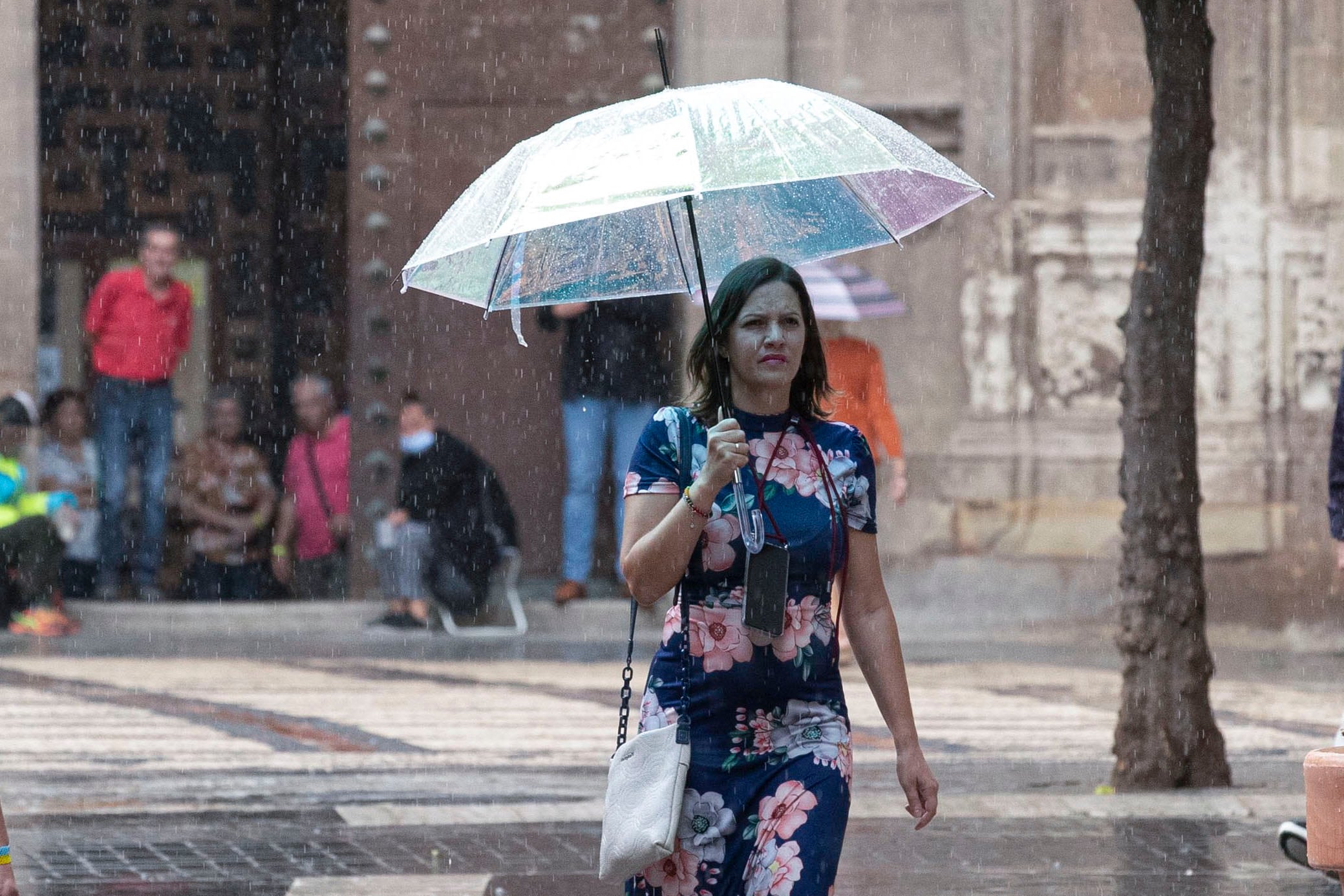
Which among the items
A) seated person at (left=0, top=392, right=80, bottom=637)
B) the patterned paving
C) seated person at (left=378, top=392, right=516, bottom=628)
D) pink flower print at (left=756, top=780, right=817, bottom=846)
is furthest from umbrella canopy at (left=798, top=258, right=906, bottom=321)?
pink flower print at (left=756, top=780, right=817, bottom=846)

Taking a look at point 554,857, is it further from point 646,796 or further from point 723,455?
point 723,455

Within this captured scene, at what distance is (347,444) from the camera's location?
14617 mm

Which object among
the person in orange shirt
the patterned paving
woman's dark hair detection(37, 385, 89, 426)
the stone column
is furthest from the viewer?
woman's dark hair detection(37, 385, 89, 426)

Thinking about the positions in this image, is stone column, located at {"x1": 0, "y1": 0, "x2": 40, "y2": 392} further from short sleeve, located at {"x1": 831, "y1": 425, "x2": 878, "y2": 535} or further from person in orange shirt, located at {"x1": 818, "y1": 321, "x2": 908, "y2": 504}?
short sleeve, located at {"x1": 831, "y1": 425, "x2": 878, "y2": 535}

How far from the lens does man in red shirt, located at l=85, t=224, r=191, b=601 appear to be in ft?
46.2

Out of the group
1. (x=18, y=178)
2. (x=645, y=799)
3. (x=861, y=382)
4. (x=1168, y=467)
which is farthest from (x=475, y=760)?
(x=18, y=178)

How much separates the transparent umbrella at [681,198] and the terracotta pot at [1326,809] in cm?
136

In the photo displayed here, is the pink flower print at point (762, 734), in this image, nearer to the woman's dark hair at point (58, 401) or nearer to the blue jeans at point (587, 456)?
the blue jeans at point (587, 456)

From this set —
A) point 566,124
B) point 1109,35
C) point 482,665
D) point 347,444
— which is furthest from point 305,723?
point 1109,35

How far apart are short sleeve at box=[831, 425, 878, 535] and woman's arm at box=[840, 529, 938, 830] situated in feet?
0.09

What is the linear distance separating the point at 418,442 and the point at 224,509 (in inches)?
56.7

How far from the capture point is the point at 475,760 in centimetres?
902

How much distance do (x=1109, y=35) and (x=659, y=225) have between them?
948 cm

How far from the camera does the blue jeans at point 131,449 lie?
14117mm
